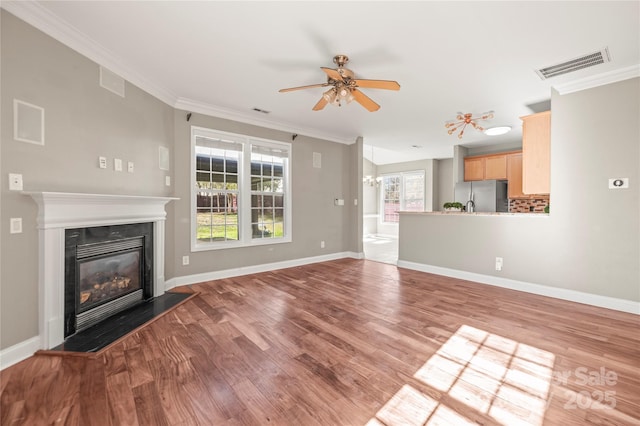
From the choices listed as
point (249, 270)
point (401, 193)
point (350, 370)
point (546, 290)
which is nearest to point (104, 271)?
point (249, 270)

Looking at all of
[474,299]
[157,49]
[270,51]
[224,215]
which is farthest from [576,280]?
[157,49]

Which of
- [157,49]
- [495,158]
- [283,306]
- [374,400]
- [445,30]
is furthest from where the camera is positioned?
[495,158]

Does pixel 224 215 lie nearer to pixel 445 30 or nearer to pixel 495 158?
pixel 445 30

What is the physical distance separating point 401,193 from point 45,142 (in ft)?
29.6

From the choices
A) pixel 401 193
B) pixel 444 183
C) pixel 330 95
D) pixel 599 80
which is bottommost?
pixel 401 193

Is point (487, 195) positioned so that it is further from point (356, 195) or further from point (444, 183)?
point (356, 195)

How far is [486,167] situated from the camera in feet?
21.0

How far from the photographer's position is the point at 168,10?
216cm

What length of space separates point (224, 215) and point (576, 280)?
485 cm

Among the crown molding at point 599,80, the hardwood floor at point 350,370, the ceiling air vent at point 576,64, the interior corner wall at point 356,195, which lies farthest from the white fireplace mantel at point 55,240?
the crown molding at point 599,80

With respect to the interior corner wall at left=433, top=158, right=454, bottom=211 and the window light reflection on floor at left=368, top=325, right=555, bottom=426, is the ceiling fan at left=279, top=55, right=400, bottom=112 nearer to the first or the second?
the window light reflection on floor at left=368, top=325, right=555, bottom=426

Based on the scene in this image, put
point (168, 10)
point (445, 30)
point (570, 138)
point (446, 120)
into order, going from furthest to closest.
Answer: point (446, 120), point (570, 138), point (445, 30), point (168, 10)

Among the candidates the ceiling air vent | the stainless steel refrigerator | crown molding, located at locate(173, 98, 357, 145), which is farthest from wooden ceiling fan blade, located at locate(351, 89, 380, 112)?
the stainless steel refrigerator

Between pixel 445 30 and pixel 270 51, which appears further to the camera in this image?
pixel 270 51
